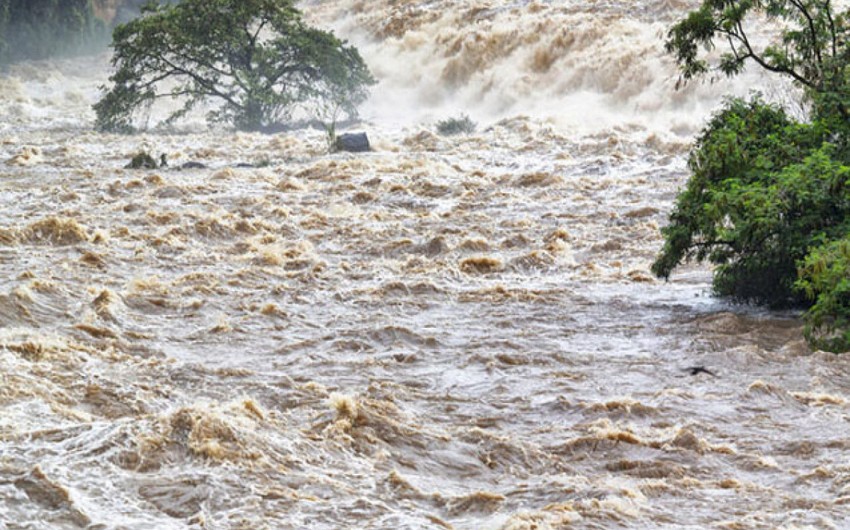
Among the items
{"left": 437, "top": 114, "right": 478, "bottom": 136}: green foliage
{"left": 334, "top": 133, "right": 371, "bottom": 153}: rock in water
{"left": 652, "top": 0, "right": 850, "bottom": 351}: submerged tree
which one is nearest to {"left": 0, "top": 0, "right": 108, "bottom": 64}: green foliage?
{"left": 437, "top": 114, "right": 478, "bottom": 136}: green foliage

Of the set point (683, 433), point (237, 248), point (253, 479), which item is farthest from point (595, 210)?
point (253, 479)

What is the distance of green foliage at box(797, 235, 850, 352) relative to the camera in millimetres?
8836

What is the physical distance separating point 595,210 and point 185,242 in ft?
18.0

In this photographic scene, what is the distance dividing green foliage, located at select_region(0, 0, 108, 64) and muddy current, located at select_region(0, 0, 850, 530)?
76.9 feet

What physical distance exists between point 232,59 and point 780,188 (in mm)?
20384

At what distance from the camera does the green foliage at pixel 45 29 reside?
4228 centimetres

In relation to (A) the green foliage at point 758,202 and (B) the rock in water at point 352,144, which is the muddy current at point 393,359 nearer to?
(A) the green foliage at point 758,202

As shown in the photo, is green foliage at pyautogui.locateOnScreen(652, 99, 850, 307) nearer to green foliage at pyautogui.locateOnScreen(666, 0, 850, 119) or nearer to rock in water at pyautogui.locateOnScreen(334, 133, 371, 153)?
green foliage at pyautogui.locateOnScreen(666, 0, 850, 119)

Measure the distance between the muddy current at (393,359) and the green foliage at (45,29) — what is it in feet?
76.9

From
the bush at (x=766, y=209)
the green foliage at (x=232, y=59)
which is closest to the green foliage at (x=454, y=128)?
the green foliage at (x=232, y=59)

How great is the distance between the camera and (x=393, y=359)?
9.46 m

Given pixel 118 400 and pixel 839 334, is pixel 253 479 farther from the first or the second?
pixel 839 334

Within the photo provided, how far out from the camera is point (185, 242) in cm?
1430

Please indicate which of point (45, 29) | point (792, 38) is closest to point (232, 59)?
point (45, 29)
